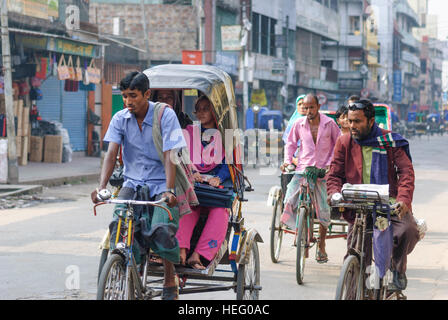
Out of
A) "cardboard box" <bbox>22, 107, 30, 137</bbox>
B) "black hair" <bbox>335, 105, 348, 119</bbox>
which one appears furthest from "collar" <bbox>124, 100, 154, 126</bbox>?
"cardboard box" <bbox>22, 107, 30, 137</bbox>

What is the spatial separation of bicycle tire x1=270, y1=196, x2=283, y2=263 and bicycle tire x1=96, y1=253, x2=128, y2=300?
3857mm

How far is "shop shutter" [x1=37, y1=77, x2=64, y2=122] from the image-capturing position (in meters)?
24.2

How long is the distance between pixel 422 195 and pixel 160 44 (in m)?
20.2

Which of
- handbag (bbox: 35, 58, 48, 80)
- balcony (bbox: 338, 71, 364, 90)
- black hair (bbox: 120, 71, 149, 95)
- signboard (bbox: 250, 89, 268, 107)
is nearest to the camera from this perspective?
black hair (bbox: 120, 71, 149, 95)

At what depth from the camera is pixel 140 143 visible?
5.36m

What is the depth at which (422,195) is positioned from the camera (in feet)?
53.7

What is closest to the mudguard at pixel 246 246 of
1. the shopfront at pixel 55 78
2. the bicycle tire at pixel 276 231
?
the bicycle tire at pixel 276 231

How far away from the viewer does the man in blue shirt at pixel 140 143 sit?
207 inches

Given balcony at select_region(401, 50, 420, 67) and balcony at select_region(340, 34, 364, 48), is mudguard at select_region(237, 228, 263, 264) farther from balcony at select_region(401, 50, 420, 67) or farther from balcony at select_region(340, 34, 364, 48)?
balcony at select_region(401, 50, 420, 67)

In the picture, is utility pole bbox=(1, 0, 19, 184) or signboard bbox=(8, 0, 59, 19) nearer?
utility pole bbox=(1, 0, 19, 184)

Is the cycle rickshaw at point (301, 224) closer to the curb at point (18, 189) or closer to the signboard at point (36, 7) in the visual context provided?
the curb at point (18, 189)

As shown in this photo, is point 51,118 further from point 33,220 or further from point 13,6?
point 33,220

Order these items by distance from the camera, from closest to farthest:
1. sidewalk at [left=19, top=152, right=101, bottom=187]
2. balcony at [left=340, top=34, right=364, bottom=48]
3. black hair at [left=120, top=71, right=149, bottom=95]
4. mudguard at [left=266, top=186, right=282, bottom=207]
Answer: black hair at [left=120, top=71, right=149, bottom=95], mudguard at [left=266, top=186, right=282, bottom=207], sidewalk at [left=19, top=152, right=101, bottom=187], balcony at [left=340, top=34, right=364, bottom=48]

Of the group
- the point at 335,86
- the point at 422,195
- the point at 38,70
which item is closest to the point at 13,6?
the point at 38,70
